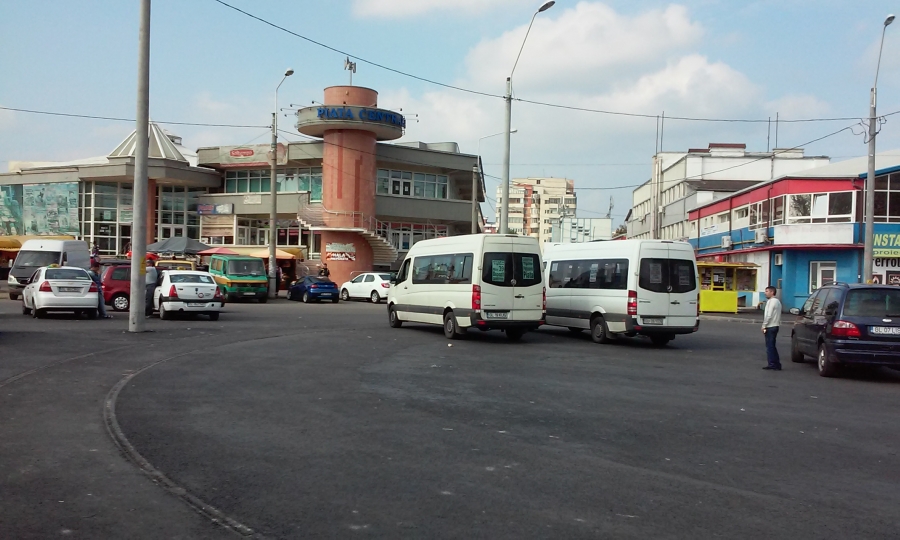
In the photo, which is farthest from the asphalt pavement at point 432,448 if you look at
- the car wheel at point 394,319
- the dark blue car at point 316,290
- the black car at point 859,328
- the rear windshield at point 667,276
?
the dark blue car at point 316,290

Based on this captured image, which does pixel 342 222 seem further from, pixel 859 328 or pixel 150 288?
pixel 859 328

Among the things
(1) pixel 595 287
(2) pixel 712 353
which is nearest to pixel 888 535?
(2) pixel 712 353

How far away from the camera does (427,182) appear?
56.7 metres

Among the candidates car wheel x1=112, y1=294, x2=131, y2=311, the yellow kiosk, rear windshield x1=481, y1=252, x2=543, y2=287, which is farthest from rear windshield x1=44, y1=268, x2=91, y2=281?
the yellow kiosk

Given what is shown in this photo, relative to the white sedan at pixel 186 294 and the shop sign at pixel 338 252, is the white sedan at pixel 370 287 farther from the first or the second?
the white sedan at pixel 186 294

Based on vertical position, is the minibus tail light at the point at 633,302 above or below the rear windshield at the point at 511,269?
below

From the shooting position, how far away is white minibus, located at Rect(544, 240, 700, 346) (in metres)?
18.1

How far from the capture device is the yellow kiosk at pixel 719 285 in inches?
1454

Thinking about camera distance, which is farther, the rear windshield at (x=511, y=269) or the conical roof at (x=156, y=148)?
the conical roof at (x=156, y=148)

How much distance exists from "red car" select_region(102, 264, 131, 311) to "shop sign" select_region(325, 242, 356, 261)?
24.0 meters

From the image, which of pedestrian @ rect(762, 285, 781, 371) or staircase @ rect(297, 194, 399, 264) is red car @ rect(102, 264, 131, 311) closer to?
pedestrian @ rect(762, 285, 781, 371)

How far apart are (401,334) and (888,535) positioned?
15.7m

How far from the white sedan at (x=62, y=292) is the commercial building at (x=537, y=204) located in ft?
468

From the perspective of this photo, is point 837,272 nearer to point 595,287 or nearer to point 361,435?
point 595,287
